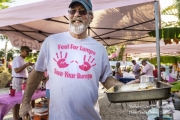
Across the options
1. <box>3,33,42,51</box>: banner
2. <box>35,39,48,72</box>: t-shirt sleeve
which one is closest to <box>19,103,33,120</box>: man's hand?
<box>35,39,48,72</box>: t-shirt sleeve

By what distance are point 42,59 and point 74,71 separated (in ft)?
1.12

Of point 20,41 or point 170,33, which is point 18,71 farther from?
point 170,33

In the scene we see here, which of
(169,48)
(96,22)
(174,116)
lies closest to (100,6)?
(174,116)

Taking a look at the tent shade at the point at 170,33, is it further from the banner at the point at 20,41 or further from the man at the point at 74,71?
the banner at the point at 20,41

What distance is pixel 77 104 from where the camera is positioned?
1.50m

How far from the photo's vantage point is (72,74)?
1500mm

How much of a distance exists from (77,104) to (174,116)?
2.35 metres

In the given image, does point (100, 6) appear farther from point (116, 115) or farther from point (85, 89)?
point (116, 115)

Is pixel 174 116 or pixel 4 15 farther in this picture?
pixel 4 15

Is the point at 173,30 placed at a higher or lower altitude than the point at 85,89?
higher

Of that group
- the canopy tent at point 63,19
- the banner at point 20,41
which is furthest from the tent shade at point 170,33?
the banner at point 20,41

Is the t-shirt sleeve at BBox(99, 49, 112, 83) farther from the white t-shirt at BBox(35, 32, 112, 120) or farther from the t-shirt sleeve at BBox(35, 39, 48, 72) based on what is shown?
the t-shirt sleeve at BBox(35, 39, 48, 72)

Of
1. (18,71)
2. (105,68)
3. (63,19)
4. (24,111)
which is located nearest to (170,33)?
(105,68)

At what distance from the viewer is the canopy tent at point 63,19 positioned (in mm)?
3133
